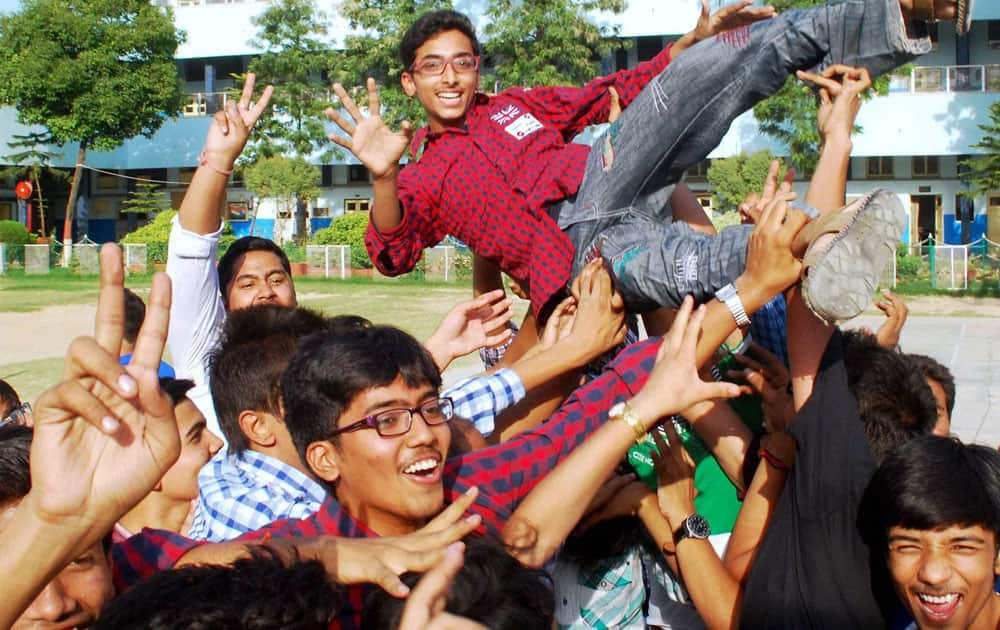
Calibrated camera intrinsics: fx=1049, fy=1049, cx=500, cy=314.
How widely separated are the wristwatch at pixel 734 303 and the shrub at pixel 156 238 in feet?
86.6

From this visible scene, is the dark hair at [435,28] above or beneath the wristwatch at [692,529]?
above

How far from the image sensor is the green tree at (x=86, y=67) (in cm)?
3177

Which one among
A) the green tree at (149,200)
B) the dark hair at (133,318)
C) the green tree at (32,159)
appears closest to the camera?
the dark hair at (133,318)

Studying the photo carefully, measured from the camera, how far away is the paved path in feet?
28.3

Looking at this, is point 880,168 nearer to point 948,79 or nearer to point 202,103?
point 948,79

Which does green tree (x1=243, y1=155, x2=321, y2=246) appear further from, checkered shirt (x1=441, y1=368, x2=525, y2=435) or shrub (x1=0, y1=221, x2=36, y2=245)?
checkered shirt (x1=441, y1=368, x2=525, y2=435)

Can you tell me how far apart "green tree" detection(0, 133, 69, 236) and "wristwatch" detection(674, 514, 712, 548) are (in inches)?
1373

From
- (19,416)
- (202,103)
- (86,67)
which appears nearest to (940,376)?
(19,416)

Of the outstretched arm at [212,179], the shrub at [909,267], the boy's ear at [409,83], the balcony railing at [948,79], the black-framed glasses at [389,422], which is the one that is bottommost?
the shrub at [909,267]

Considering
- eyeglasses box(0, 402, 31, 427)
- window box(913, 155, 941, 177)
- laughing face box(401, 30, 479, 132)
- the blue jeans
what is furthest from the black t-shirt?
window box(913, 155, 941, 177)

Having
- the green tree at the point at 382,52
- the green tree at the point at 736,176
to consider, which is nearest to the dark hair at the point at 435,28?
the green tree at the point at 736,176

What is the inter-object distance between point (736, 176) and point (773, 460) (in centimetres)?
2713

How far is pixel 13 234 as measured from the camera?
99.5 ft

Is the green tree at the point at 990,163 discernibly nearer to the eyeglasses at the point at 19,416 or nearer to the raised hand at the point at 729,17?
the raised hand at the point at 729,17
